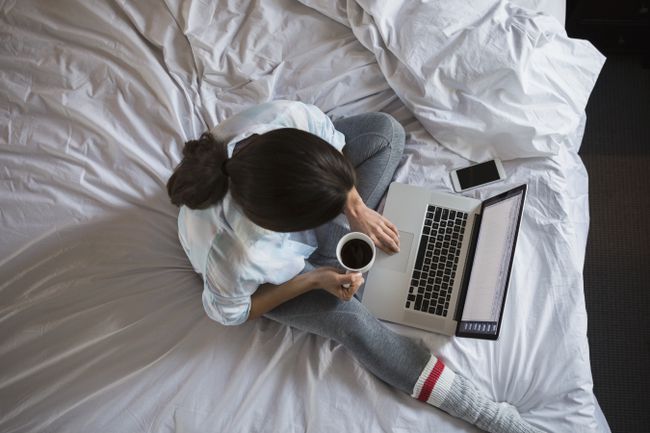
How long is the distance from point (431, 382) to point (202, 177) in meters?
0.60

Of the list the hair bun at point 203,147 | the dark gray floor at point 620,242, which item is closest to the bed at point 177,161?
the hair bun at point 203,147

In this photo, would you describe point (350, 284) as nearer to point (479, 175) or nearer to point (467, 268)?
point (467, 268)

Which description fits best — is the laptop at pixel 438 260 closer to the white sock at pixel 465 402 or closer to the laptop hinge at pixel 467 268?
the laptop hinge at pixel 467 268

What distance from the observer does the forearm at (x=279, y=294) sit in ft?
3.46

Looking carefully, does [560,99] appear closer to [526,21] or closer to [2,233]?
[526,21]

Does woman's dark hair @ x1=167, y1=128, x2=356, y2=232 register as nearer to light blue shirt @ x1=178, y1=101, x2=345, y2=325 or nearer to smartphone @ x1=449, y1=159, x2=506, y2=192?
light blue shirt @ x1=178, y1=101, x2=345, y2=325

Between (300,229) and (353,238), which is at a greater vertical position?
(300,229)

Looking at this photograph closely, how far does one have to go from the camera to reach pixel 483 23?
1.15 m

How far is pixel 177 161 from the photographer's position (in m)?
1.22

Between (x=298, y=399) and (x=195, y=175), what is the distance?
52 centimetres

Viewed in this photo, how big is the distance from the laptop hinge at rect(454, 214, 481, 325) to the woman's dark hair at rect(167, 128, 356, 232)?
1.32ft

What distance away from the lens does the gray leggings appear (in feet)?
3.42

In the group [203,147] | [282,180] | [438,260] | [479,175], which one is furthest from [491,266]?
[203,147]

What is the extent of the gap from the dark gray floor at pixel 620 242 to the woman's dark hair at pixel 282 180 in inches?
41.5
